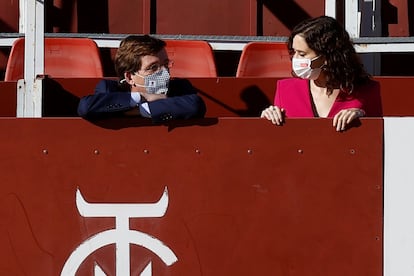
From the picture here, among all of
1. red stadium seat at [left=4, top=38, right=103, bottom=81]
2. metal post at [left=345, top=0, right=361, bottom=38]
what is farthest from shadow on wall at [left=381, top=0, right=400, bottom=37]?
red stadium seat at [left=4, top=38, right=103, bottom=81]

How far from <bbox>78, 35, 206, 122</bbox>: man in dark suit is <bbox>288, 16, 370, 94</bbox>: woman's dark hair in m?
0.55

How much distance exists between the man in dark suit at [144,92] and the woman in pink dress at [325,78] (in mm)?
410

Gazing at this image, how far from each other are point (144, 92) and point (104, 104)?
26 cm

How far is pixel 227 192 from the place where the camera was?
12.8 ft

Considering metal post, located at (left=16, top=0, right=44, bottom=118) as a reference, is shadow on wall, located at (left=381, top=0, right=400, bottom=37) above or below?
above

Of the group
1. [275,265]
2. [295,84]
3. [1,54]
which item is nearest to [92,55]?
[1,54]

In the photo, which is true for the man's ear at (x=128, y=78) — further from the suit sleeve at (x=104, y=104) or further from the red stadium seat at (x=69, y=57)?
the red stadium seat at (x=69, y=57)

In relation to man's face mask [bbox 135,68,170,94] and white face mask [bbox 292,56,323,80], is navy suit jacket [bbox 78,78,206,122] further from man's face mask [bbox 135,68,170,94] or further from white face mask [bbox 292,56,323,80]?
white face mask [bbox 292,56,323,80]

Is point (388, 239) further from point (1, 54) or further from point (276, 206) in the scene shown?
point (1, 54)

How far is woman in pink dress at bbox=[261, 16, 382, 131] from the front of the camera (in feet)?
13.4

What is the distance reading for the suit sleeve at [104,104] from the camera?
3855 millimetres

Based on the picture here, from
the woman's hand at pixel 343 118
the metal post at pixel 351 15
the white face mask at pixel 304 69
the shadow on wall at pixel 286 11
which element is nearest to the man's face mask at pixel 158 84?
the white face mask at pixel 304 69

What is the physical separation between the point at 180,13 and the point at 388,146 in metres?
3.86

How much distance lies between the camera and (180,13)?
7516 millimetres
